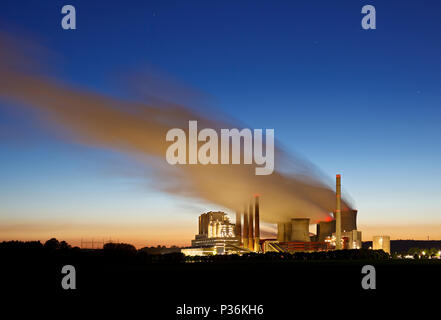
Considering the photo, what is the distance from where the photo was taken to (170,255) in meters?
166

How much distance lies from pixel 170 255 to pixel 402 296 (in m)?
124
